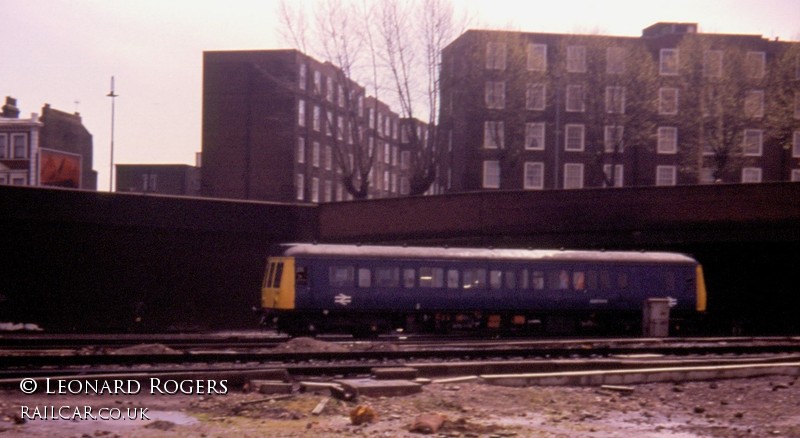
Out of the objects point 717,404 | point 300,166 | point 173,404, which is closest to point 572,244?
point 717,404

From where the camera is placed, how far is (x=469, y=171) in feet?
187

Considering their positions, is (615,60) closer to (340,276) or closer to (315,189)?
(315,189)

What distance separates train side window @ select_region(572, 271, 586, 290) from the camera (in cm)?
2956

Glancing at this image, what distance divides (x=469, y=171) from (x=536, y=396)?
43785 mm

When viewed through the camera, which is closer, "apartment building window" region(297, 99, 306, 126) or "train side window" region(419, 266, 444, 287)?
"train side window" region(419, 266, 444, 287)

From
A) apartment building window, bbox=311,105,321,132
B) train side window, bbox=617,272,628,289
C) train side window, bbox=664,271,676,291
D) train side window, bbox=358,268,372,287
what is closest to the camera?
train side window, bbox=358,268,372,287

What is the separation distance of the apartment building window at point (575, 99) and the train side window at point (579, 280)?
27.3m

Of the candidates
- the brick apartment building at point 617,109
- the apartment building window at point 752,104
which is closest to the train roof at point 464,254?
the brick apartment building at point 617,109

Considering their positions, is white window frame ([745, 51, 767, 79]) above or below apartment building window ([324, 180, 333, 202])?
above

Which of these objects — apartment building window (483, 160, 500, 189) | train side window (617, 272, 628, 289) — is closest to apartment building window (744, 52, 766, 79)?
apartment building window (483, 160, 500, 189)

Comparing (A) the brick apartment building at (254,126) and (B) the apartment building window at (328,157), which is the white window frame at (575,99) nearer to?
(A) the brick apartment building at (254,126)

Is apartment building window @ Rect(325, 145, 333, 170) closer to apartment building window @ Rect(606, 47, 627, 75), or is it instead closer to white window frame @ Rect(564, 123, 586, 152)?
white window frame @ Rect(564, 123, 586, 152)

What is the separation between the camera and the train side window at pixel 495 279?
28.8 m

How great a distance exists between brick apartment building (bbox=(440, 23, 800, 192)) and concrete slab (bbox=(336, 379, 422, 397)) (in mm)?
32004
